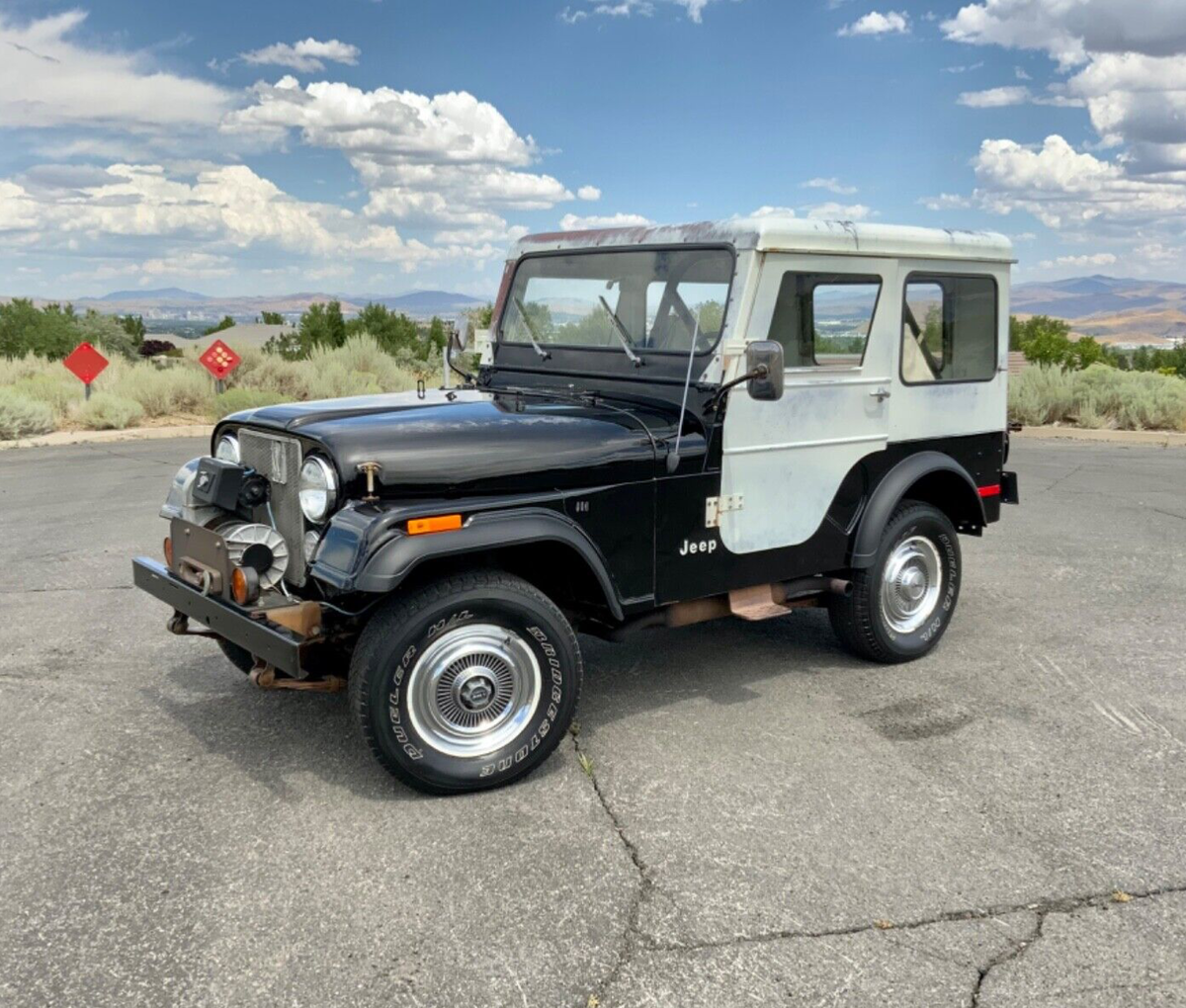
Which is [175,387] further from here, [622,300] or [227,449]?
[622,300]

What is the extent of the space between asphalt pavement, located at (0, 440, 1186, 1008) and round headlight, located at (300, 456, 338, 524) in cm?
104

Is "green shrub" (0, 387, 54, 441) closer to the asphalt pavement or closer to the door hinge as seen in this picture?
the asphalt pavement

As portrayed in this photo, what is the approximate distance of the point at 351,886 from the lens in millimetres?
3541

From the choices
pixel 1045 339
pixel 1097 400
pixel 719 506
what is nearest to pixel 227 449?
pixel 719 506

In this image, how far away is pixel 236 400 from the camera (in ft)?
63.3

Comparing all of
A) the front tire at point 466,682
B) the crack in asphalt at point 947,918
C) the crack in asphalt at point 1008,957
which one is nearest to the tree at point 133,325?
the front tire at point 466,682

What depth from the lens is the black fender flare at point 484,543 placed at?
3824 millimetres

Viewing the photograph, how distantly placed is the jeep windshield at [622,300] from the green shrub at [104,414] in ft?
47.1

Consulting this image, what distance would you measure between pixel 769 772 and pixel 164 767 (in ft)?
7.77

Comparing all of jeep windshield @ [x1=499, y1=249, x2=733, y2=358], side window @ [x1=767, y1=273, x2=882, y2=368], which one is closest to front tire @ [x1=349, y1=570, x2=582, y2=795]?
jeep windshield @ [x1=499, y1=249, x2=733, y2=358]

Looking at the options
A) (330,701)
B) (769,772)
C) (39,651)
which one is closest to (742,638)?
(769,772)

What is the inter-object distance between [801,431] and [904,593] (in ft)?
4.11

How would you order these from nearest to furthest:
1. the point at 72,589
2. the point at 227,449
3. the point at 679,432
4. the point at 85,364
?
the point at 679,432 < the point at 227,449 < the point at 72,589 < the point at 85,364

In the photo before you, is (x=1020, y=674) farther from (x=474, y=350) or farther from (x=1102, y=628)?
(x=474, y=350)
